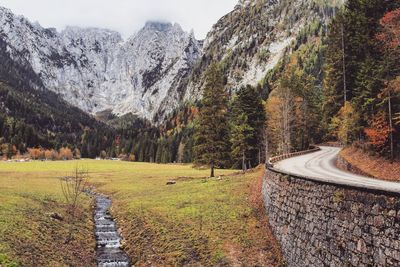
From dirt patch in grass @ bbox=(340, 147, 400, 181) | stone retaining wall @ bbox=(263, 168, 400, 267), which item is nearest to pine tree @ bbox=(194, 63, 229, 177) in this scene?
dirt patch in grass @ bbox=(340, 147, 400, 181)

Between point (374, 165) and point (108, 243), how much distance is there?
2387 cm

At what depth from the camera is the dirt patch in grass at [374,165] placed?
97.0ft

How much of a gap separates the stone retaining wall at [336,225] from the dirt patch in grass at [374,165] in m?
11.1

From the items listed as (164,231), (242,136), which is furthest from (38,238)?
(242,136)

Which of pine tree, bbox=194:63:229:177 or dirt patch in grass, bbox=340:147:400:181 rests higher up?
pine tree, bbox=194:63:229:177

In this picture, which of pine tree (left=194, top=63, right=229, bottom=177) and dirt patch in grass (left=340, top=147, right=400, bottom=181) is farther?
pine tree (left=194, top=63, right=229, bottom=177)

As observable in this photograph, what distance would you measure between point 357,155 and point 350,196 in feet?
87.1

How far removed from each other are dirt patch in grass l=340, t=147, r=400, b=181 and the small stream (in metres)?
20.7

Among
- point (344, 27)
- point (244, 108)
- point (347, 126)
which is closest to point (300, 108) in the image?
point (244, 108)

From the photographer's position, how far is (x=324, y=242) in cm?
1592

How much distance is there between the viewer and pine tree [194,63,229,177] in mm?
56906

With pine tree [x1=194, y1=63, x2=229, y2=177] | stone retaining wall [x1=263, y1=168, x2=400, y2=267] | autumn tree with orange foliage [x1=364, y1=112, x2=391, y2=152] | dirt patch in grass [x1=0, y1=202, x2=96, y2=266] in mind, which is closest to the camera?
stone retaining wall [x1=263, y1=168, x2=400, y2=267]

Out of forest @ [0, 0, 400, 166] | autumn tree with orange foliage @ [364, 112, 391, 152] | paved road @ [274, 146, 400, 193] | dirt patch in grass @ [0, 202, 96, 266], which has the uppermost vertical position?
forest @ [0, 0, 400, 166]

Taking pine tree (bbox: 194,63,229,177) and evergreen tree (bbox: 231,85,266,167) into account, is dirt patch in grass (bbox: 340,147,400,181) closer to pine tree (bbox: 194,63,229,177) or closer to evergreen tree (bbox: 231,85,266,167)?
pine tree (bbox: 194,63,229,177)
